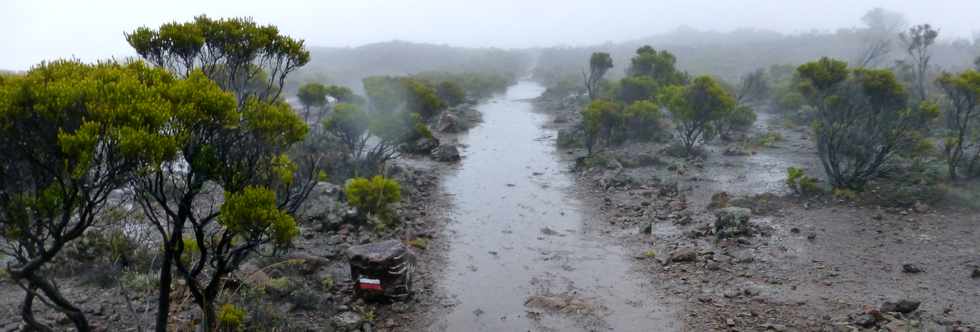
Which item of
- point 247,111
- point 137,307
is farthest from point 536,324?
point 137,307

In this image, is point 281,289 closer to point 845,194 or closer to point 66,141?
point 66,141

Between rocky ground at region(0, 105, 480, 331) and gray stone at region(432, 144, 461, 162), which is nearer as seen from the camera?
rocky ground at region(0, 105, 480, 331)

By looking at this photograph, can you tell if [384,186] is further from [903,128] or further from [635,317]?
[903,128]

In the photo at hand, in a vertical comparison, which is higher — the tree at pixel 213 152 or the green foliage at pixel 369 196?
the tree at pixel 213 152

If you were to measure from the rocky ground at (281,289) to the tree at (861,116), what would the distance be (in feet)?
46.4

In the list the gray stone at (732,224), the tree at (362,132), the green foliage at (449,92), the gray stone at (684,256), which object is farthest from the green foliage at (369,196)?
the green foliage at (449,92)

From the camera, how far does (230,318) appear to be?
30.1ft

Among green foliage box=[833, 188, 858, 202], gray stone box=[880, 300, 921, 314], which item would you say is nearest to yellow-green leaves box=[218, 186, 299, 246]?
gray stone box=[880, 300, 921, 314]

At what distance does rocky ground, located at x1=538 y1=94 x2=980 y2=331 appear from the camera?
1067 centimetres

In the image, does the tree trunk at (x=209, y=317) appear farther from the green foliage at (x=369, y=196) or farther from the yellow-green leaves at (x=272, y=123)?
the green foliage at (x=369, y=196)

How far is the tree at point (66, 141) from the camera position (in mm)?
5969

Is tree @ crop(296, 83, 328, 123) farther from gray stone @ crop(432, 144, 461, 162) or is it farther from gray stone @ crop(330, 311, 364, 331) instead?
gray stone @ crop(330, 311, 364, 331)

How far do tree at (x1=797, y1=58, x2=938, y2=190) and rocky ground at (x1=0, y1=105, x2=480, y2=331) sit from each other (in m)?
14.1

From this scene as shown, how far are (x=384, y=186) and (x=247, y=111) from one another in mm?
9674
